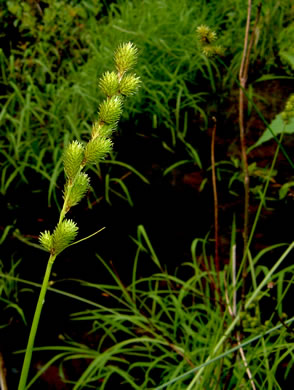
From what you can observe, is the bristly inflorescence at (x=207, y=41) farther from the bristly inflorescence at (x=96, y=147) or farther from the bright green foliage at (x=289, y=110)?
the bristly inflorescence at (x=96, y=147)

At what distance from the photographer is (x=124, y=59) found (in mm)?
410

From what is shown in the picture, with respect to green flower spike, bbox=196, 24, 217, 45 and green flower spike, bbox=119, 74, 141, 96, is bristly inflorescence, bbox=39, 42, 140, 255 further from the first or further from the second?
green flower spike, bbox=196, 24, 217, 45

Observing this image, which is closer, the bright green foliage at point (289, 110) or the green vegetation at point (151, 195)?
the bright green foliage at point (289, 110)

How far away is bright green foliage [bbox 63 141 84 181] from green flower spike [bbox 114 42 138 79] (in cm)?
7

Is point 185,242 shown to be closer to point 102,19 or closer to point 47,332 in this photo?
point 47,332

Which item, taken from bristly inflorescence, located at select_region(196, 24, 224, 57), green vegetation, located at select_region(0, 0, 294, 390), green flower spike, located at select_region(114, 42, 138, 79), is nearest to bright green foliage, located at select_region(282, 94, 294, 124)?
bristly inflorescence, located at select_region(196, 24, 224, 57)

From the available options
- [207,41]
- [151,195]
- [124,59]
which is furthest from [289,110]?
[151,195]

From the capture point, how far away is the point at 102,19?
3.11 meters

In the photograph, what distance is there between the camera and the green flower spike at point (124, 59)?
40 centimetres

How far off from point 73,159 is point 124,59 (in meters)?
0.10

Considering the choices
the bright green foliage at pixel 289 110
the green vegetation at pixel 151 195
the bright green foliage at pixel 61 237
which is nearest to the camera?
the bright green foliage at pixel 61 237

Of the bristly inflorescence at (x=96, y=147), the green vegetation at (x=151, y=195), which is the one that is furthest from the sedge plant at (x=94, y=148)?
the green vegetation at (x=151, y=195)

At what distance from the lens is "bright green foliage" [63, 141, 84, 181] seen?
390mm

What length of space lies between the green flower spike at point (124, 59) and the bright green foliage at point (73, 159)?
71mm
